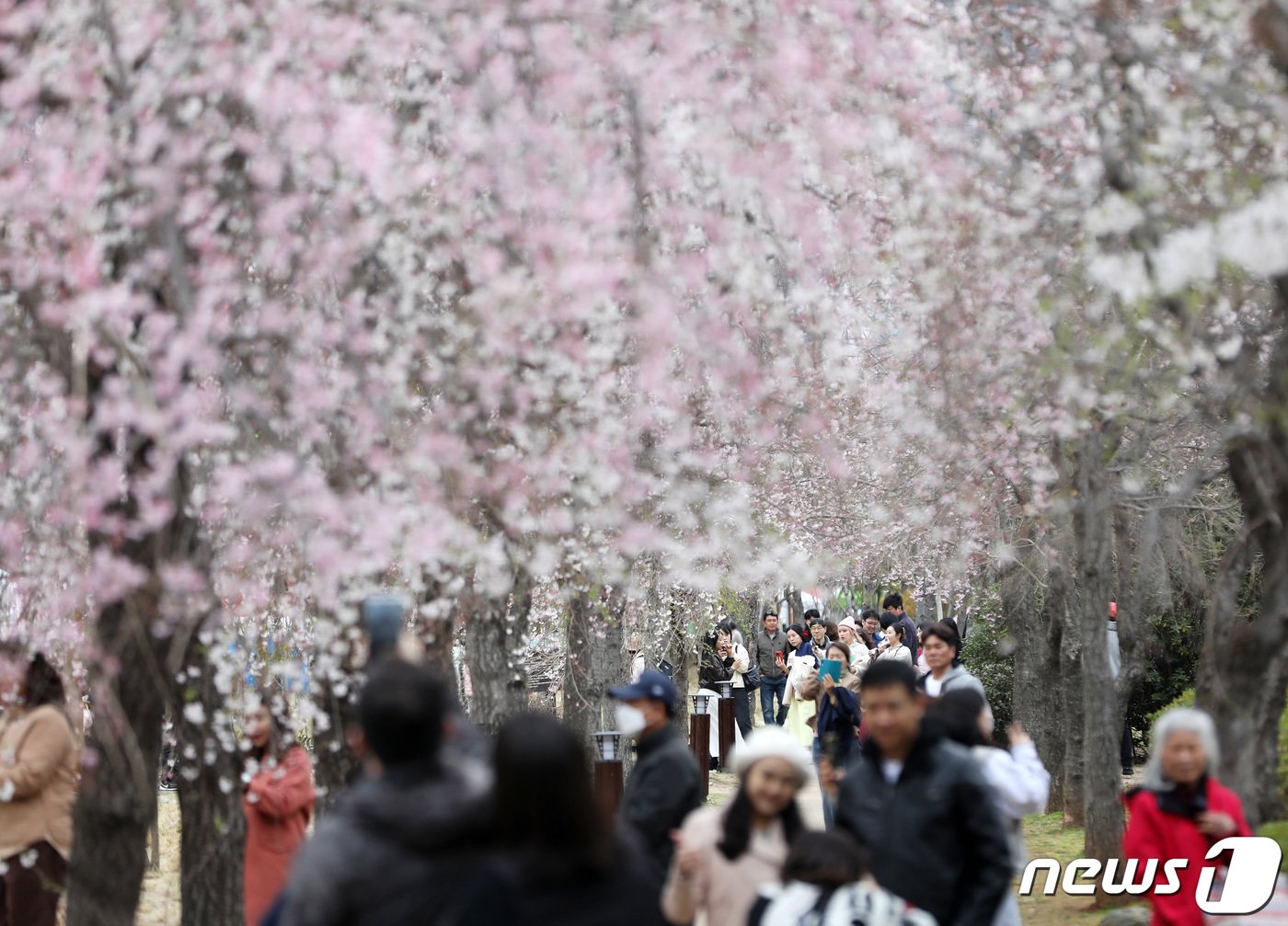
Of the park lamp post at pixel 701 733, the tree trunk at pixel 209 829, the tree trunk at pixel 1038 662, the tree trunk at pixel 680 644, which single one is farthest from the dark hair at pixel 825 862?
the tree trunk at pixel 680 644

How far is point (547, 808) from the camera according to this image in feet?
12.0

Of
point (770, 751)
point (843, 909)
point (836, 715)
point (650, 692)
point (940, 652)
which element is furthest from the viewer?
Answer: point (836, 715)

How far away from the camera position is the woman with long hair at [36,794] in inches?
335

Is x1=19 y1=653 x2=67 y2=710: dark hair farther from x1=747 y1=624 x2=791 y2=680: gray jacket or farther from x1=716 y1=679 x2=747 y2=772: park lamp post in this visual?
x1=747 y1=624 x2=791 y2=680: gray jacket

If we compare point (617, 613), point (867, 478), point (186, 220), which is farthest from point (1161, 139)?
point (867, 478)

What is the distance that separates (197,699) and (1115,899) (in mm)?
6890

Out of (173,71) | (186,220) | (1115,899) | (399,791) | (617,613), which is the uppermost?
(173,71)

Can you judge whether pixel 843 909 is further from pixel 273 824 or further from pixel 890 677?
pixel 273 824

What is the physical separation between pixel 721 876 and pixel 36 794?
429cm

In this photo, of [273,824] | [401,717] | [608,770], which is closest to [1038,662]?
[608,770]

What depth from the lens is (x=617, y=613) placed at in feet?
52.0

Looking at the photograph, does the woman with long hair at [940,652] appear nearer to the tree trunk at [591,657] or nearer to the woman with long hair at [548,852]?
the tree trunk at [591,657]

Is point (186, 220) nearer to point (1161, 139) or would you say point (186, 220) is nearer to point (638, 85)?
point (638, 85)

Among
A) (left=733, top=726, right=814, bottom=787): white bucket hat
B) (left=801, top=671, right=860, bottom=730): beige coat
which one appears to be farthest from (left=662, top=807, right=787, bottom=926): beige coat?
(left=801, top=671, right=860, bottom=730): beige coat
